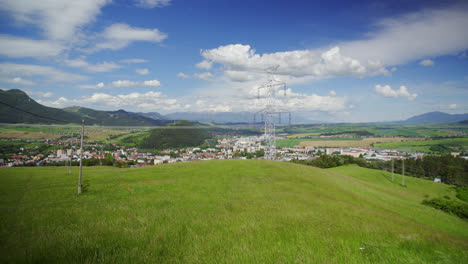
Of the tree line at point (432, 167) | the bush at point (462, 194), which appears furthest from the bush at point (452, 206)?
the tree line at point (432, 167)

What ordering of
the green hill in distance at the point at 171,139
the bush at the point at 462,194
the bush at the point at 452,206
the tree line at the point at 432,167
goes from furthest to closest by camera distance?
the green hill in distance at the point at 171,139 < the tree line at the point at 432,167 < the bush at the point at 462,194 < the bush at the point at 452,206

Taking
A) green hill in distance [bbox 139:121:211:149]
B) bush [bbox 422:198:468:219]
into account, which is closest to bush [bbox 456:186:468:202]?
bush [bbox 422:198:468:219]

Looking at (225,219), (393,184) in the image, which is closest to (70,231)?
(225,219)

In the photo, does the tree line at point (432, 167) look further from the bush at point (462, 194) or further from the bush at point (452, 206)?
the bush at point (452, 206)

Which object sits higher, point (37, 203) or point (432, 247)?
point (432, 247)

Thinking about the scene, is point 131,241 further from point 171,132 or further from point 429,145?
point 429,145

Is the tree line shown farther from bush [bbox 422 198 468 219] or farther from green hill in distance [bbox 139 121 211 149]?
green hill in distance [bbox 139 121 211 149]

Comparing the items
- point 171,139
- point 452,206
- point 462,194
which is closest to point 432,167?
point 462,194

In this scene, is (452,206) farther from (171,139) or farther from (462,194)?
(171,139)

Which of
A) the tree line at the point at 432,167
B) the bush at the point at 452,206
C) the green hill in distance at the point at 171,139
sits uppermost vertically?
the green hill in distance at the point at 171,139
